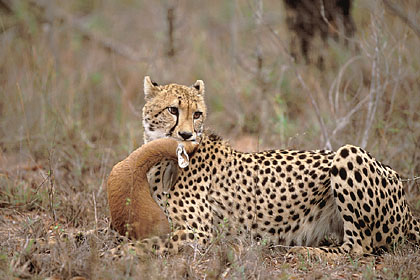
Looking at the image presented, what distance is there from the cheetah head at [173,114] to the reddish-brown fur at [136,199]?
29 cm

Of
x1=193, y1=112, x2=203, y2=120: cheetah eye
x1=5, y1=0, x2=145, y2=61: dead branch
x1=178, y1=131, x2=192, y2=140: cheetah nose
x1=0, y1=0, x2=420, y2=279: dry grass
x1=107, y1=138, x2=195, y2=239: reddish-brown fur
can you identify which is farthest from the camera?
x1=5, y1=0, x2=145, y2=61: dead branch

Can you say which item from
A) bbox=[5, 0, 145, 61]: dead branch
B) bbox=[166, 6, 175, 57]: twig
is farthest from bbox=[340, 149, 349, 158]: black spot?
bbox=[5, 0, 145, 61]: dead branch

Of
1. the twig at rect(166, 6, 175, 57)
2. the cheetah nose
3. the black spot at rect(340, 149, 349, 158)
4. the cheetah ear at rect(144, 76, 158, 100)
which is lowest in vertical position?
the black spot at rect(340, 149, 349, 158)

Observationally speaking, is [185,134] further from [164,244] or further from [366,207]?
[366,207]

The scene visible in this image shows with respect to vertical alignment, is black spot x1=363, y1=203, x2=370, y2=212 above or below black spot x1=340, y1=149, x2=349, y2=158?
below

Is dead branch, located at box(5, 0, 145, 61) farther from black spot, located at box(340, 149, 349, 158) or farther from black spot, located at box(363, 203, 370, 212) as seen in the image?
black spot, located at box(363, 203, 370, 212)

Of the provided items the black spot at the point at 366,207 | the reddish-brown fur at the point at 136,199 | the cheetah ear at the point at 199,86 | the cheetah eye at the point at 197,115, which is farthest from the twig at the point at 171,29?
the black spot at the point at 366,207

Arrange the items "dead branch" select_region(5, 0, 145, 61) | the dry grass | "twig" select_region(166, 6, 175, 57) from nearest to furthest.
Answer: the dry grass → "twig" select_region(166, 6, 175, 57) → "dead branch" select_region(5, 0, 145, 61)

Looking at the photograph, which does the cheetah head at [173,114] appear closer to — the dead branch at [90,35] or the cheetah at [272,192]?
the cheetah at [272,192]

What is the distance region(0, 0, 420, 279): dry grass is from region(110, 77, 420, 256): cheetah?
0.19 metres

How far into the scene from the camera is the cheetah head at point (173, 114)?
3929 millimetres

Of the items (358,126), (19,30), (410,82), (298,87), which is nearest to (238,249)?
(358,126)

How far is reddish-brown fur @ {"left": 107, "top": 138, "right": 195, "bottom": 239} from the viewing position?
3527mm

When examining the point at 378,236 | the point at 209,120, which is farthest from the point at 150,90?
the point at 209,120
